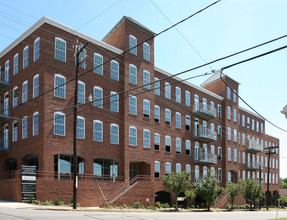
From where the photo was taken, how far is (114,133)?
1240 inches

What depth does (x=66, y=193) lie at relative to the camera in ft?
81.4

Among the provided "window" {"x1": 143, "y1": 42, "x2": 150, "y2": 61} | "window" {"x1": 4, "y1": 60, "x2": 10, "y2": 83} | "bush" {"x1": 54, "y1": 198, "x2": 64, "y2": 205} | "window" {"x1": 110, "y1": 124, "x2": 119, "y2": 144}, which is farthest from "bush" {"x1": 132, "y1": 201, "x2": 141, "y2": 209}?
"window" {"x1": 4, "y1": 60, "x2": 10, "y2": 83}

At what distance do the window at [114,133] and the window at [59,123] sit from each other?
5.50 m

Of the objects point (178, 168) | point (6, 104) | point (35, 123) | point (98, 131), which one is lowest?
point (178, 168)

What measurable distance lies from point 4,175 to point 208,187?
20.3m

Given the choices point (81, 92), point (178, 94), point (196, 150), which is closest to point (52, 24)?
point (81, 92)

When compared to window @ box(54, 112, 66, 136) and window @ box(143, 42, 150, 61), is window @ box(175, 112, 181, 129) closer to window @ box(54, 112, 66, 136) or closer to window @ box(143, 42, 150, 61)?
window @ box(143, 42, 150, 61)

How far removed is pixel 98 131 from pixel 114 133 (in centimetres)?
210

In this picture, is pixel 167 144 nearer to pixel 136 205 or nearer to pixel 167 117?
pixel 167 117

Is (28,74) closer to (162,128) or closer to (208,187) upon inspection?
(162,128)

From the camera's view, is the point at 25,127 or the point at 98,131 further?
the point at 98,131

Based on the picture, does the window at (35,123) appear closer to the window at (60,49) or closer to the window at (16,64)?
the window at (60,49)

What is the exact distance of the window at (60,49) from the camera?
27438 mm

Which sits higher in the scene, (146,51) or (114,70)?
(146,51)
